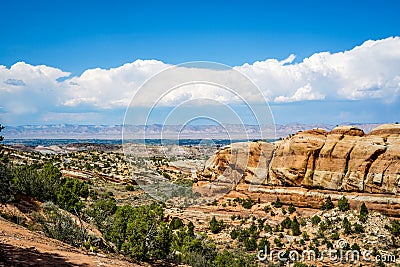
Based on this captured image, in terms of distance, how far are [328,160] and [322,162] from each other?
72 centimetres

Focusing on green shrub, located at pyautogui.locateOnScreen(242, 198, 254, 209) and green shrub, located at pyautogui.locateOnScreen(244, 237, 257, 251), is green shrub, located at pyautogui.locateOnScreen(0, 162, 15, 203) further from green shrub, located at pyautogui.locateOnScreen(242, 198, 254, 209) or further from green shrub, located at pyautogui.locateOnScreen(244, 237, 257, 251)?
green shrub, located at pyautogui.locateOnScreen(242, 198, 254, 209)

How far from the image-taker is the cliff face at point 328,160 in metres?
34.5

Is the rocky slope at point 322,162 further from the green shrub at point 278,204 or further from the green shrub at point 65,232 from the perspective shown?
the green shrub at point 65,232

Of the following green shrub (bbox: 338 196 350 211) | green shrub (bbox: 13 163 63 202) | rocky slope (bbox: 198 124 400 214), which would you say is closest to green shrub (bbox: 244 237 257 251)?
green shrub (bbox: 338 196 350 211)

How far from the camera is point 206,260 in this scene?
22797 millimetres

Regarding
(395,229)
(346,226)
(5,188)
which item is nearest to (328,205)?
(346,226)

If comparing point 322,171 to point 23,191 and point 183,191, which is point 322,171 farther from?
point 23,191

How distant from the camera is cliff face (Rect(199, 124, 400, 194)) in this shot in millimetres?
34531

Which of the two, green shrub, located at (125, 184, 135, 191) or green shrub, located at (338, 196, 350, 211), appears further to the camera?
green shrub, located at (125, 184, 135, 191)

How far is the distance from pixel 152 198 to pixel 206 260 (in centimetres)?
2158

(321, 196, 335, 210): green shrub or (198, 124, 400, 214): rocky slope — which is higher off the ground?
(198, 124, 400, 214): rocky slope

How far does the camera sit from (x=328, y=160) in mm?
38406

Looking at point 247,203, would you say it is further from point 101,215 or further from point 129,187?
point 101,215

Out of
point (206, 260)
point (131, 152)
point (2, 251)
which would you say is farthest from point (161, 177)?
point (2, 251)
